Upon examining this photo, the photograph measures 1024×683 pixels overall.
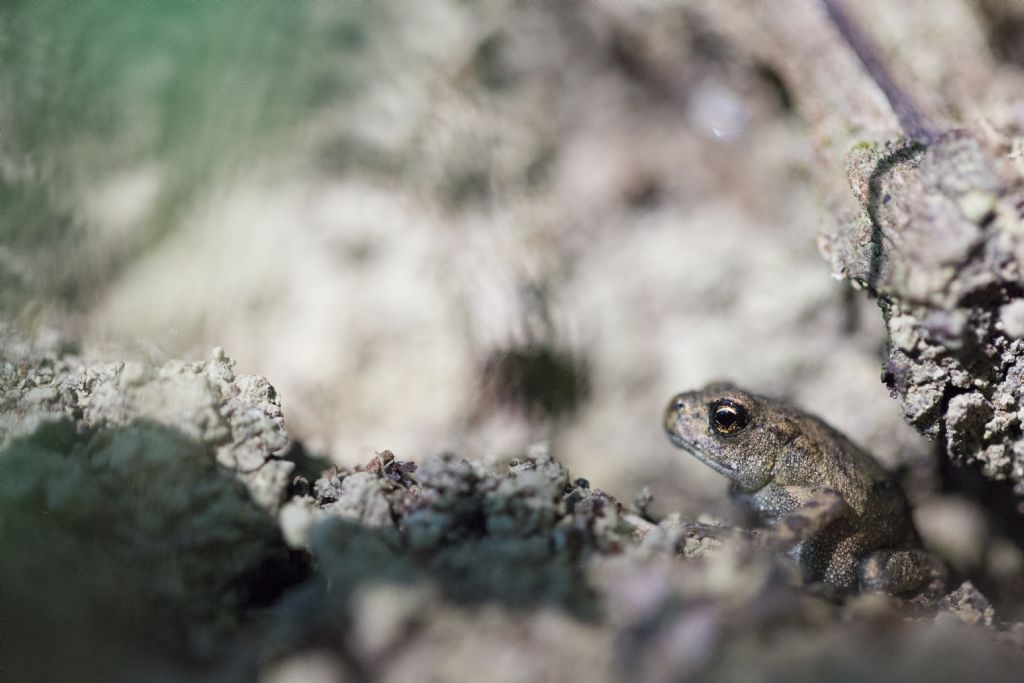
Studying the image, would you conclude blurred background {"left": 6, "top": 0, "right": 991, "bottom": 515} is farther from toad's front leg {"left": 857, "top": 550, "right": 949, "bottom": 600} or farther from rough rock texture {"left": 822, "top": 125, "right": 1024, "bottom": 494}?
toad's front leg {"left": 857, "top": 550, "right": 949, "bottom": 600}

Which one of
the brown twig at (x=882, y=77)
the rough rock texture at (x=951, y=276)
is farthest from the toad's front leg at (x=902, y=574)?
the brown twig at (x=882, y=77)

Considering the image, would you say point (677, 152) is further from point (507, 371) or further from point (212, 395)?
point (212, 395)

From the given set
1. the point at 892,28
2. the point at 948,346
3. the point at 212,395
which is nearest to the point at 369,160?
the point at 212,395

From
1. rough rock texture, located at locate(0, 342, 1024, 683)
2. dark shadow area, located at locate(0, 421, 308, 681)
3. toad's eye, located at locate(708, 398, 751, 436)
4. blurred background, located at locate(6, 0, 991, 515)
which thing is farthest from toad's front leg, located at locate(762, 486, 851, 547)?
dark shadow area, located at locate(0, 421, 308, 681)

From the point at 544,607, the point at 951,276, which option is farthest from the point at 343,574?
the point at 951,276

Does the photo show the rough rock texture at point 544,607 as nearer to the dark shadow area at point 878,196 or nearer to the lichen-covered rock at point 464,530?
the lichen-covered rock at point 464,530
